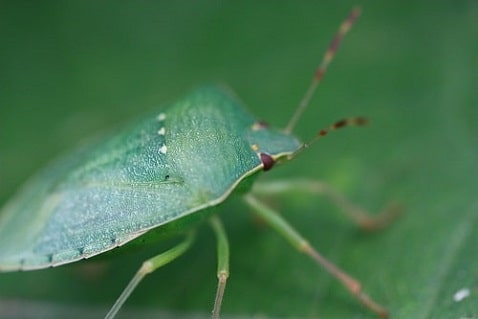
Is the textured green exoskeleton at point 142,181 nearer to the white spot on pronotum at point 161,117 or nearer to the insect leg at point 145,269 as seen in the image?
the white spot on pronotum at point 161,117

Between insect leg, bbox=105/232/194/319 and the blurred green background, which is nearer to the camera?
insect leg, bbox=105/232/194/319

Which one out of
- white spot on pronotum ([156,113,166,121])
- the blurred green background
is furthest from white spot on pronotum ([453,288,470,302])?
white spot on pronotum ([156,113,166,121])

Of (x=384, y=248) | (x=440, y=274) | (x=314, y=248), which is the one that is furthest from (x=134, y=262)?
(x=440, y=274)

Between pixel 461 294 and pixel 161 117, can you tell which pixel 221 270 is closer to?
pixel 161 117

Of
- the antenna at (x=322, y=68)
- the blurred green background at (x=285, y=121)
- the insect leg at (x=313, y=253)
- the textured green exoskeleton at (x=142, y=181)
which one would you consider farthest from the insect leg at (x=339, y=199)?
the textured green exoskeleton at (x=142, y=181)

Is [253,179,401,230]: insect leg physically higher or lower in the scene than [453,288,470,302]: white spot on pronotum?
higher

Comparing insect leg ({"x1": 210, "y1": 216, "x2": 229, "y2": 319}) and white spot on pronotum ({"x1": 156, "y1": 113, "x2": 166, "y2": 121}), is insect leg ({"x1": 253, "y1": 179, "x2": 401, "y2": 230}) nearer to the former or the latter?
insect leg ({"x1": 210, "y1": 216, "x2": 229, "y2": 319})

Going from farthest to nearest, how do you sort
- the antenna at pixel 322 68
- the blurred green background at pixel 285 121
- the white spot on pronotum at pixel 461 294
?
the antenna at pixel 322 68 → the blurred green background at pixel 285 121 → the white spot on pronotum at pixel 461 294
